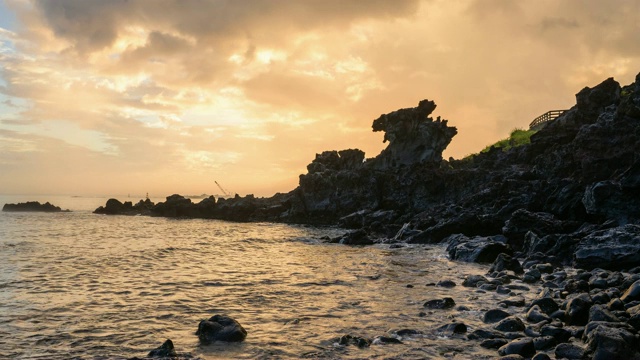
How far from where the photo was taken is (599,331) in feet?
33.5

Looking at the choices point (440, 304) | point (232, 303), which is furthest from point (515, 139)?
point (232, 303)

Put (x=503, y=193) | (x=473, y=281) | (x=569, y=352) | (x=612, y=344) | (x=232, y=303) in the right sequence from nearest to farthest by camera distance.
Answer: (x=612, y=344) < (x=569, y=352) < (x=232, y=303) < (x=473, y=281) < (x=503, y=193)

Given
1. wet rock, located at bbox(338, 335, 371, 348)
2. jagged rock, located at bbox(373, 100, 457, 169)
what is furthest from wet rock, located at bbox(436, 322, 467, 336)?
jagged rock, located at bbox(373, 100, 457, 169)

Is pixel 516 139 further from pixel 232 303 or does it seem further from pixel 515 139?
pixel 232 303

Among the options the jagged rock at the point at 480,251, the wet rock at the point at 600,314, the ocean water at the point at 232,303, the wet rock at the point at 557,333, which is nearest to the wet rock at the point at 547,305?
the ocean water at the point at 232,303

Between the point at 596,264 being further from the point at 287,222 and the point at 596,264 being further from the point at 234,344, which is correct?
the point at 287,222

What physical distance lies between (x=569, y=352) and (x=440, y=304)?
21.4 ft

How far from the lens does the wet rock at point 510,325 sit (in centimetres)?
1311

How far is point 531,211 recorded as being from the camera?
39.4 meters

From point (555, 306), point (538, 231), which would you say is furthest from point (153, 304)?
point (538, 231)

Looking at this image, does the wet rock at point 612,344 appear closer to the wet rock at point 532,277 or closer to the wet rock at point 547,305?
the wet rock at point 547,305

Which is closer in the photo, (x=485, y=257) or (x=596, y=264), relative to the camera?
(x=596, y=264)

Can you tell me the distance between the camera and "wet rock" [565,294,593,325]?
13086 mm

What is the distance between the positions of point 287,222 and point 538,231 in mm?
60366
